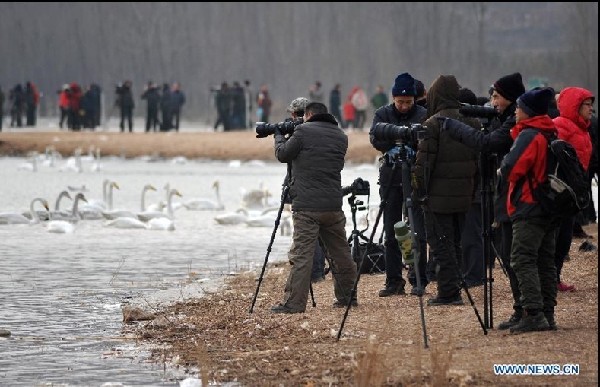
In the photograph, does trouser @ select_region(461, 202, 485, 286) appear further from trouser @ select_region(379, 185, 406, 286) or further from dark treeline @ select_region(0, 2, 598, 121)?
dark treeline @ select_region(0, 2, 598, 121)

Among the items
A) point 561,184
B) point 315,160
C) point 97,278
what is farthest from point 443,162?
point 97,278

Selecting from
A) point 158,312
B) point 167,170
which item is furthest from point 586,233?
point 167,170

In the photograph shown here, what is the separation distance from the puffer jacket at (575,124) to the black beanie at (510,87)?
4.74 ft

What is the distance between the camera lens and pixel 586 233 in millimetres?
18375

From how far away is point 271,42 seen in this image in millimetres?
88000

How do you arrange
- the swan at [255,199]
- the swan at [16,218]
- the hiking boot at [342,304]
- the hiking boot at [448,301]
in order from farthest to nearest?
the swan at [255,199]
the swan at [16,218]
the hiking boot at [342,304]
the hiking boot at [448,301]

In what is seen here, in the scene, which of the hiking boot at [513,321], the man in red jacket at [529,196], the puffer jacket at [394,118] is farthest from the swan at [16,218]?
the man in red jacket at [529,196]

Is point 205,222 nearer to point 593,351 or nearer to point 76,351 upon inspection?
point 76,351

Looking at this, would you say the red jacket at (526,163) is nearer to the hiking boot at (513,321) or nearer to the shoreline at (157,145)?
the hiking boot at (513,321)

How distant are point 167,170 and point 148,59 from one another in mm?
49151

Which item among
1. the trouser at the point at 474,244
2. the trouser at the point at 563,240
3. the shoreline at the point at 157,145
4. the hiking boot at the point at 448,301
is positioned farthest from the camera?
the shoreline at the point at 157,145

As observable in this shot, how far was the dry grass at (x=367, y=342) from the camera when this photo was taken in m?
8.66

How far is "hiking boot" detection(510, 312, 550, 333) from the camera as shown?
10.0 m

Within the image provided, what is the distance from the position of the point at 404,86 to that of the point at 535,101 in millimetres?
2560
